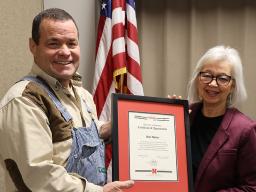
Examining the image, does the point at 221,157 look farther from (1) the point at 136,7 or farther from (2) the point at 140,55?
(1) the point at 136,7

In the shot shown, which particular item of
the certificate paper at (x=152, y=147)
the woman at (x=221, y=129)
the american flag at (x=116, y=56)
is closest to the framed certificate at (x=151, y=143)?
the certificate paper at (x=152, y=147)

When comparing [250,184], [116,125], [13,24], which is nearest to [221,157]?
[250,184]

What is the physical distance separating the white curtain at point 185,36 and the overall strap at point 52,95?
168 cm

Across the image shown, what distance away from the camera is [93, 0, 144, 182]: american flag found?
2.81 meters

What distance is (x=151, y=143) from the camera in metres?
1.78

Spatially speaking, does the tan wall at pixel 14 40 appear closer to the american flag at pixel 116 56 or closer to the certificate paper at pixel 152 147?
the american flag at pixel 116 56

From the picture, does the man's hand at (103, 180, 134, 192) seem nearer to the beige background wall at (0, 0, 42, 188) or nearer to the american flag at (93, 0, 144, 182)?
the beige background wall at (0, 0, 42, 188)

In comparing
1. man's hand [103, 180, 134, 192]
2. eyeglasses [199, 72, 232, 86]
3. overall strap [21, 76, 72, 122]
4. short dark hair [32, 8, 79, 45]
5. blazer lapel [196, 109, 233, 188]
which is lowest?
man's hand [103, 180, 134, 192]

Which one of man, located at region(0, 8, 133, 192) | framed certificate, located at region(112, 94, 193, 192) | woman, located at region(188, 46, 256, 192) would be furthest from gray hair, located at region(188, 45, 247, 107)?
man, located at region(0, 8, 133, 192)

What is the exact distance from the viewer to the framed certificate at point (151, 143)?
1694 mm

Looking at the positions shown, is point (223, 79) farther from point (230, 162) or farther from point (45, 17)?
point (45, 17)

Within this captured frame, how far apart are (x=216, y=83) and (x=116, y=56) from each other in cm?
103

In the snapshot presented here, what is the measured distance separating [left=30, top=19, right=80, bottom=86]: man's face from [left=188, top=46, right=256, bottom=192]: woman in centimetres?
75

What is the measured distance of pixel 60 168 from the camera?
1.38 m
